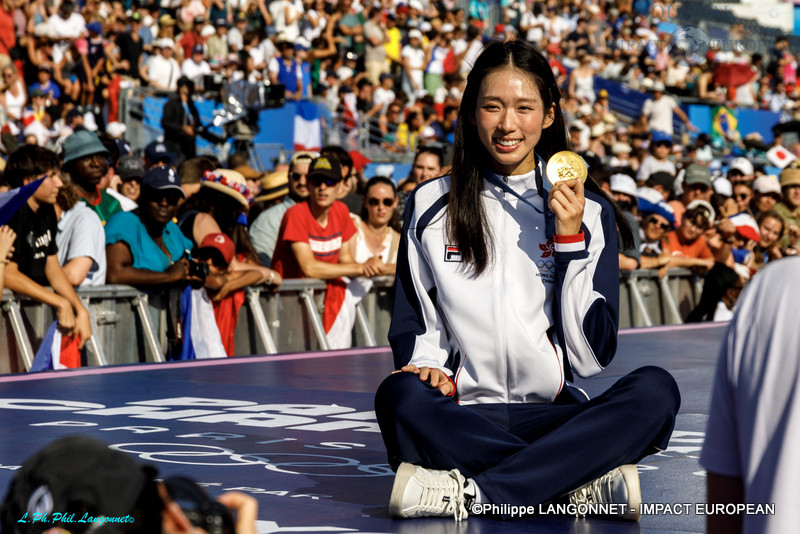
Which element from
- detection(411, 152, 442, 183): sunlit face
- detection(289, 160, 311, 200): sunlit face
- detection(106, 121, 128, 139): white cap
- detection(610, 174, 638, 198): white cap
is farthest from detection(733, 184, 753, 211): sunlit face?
detection(106, 121, 128, 139): white cap

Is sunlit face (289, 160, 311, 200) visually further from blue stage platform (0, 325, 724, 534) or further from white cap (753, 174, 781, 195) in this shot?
white cap (753, 174, 781, 195)

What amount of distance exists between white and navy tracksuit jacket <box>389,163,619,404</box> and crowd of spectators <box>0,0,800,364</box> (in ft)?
11.4

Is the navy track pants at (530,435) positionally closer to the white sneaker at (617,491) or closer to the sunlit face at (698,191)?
the white sneaker at (617,491)

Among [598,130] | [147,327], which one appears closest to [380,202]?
[147,327]

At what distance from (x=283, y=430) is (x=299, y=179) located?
15.2 ft

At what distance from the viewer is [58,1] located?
60.1ft

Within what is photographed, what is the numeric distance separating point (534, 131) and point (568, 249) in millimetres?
504

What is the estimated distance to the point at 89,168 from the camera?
9234 millimetres

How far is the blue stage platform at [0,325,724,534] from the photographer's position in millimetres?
4234

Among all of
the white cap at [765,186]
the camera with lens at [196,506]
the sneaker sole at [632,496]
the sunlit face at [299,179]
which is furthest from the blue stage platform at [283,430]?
the white cap at [765,186]

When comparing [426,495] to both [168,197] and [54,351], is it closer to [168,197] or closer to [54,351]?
[54,351]

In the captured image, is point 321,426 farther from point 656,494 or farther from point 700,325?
point 700,325

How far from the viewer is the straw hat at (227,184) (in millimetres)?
9422

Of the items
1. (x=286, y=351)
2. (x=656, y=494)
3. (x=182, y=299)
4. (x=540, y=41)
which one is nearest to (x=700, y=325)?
(x=286, y=351)
